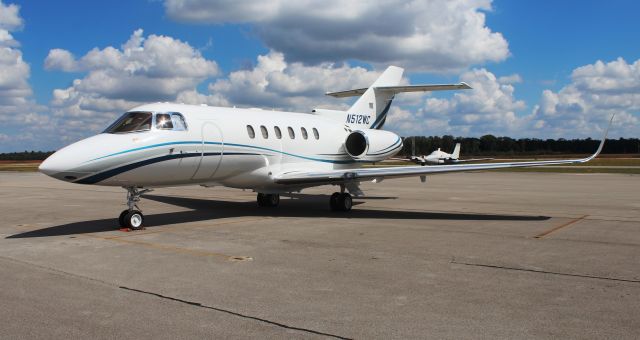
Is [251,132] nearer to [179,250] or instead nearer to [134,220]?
[134,220]

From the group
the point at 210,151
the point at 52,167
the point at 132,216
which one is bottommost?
the point at 132,216

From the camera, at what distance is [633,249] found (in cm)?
930

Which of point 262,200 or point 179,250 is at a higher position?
point 262,200

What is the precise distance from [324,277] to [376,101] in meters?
14.2

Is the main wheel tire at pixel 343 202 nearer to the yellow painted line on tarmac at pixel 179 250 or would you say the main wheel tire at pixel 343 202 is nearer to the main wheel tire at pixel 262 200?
the main wheel tire at pixel 262 200

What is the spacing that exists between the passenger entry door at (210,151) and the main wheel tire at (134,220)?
160 centimetres

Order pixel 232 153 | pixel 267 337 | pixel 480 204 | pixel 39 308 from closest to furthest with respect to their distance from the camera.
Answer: pixel 267 337 < pixel 39 308 < pixel 232 153 < pixel 480 204

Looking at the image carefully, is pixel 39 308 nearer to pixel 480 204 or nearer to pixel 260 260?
pixel 260 260

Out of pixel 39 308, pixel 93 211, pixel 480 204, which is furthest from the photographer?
pixel 480 204

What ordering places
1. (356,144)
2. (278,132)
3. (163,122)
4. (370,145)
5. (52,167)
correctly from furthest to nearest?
(370,145), (356,144), (278,132), (163,122), (52,167)

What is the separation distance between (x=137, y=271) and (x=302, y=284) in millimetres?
2480

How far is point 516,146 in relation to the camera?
149m

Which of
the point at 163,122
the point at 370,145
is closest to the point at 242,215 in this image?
the point at 163,122

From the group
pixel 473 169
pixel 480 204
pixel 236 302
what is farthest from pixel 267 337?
pixel 480 204
